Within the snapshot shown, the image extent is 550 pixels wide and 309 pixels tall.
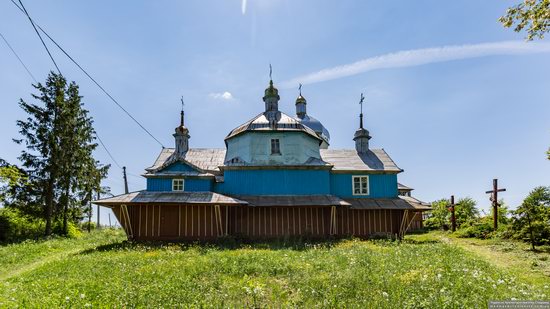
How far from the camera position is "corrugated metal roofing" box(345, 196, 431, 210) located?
21281 millimetres

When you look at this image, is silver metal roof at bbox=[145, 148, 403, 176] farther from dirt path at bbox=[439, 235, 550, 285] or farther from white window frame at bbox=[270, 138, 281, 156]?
dirt path at bbox=[439, 235, 550, 285]

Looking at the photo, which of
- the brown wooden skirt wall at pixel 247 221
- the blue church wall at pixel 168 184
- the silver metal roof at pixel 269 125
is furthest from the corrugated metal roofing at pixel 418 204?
the blue church wall at pixel 168 184

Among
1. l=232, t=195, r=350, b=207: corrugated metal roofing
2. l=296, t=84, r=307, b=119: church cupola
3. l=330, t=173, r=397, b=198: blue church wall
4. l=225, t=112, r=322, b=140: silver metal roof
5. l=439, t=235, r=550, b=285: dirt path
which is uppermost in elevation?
l=296, t=84, r=307, b=119: church cupola

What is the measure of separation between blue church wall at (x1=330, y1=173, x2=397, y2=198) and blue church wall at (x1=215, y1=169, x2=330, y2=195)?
127cm

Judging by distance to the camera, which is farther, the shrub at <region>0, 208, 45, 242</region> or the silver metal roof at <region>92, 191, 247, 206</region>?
the shrub at <region>0, 208, 45, 242</region>

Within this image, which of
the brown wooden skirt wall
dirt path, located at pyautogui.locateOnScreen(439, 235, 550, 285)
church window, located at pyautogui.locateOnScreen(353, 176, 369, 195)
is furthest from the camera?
church window, located at pyautogui.locateOnScreen(353, 176, 369, 195)

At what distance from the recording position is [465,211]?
28.5m

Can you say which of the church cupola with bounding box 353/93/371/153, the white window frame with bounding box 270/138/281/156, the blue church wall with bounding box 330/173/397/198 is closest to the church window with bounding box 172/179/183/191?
the white window frame with bounding box 270/138/281/156

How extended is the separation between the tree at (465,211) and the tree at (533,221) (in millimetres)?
10255

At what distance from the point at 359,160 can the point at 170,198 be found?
1409 cm

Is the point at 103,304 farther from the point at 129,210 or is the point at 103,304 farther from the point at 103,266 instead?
the point at 129,210

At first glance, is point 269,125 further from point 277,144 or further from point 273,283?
point 273,283

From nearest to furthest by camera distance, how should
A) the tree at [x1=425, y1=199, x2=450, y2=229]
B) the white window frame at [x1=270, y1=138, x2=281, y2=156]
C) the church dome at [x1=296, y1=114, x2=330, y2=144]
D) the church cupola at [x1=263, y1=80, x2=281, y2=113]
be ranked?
1. the white window frame at [x1=270, y1=138, x2=281, y2=156]
2. the church cupola at [x1=263, y1=80, x2=281, y2=113]
3. the tree at [x1=425, y1=199, x2=450, y2=229]
4. the church dome at [x1=296, y1=114, x2=330, y2=144]

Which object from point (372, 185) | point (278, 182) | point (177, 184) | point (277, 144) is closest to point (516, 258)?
point (372, 185)
